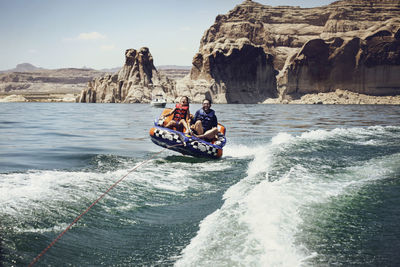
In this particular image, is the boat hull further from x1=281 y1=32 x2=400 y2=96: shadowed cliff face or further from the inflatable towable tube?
x1=281 y1=32 x2=400 y2=96: shadowed cliff face

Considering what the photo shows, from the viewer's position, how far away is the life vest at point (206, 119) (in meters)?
10.7

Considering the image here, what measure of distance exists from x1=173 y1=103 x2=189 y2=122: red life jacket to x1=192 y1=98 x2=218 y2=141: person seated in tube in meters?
0.49

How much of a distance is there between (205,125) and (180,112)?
3.15 ft

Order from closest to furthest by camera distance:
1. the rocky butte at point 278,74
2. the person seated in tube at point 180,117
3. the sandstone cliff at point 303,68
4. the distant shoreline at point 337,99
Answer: the person seated in tube at point 180,117 < the rocky butte at point 278,74 < the sandstone cliff at point 303,68 < the distant shoreline at point 337,99

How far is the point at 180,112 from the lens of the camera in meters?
11.1

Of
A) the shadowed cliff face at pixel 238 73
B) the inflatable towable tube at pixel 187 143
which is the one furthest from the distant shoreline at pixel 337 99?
the inflatable towable tube at pixel 187 143

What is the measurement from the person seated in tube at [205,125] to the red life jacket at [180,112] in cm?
49

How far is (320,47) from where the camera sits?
4286 inches

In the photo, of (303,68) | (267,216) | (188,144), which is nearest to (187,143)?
(188,144)

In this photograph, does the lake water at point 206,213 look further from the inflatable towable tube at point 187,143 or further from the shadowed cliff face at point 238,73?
the shadowed cliff face at point 238,73

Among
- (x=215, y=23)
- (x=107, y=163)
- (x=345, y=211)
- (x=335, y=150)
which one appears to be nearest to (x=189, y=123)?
(x=107, y=163)

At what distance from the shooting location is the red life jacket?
1108cm

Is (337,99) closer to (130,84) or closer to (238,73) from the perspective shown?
(238,73)

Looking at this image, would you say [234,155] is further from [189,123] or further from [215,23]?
[215,23]
